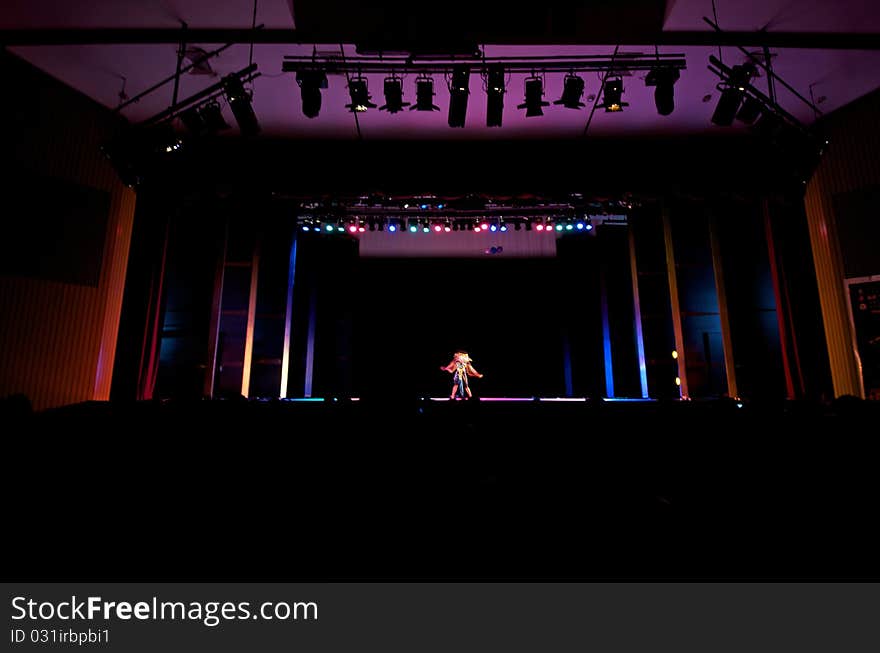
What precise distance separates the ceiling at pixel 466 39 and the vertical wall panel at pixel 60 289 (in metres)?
0.41

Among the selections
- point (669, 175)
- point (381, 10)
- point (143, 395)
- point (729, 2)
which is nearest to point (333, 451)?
point (381, 10)

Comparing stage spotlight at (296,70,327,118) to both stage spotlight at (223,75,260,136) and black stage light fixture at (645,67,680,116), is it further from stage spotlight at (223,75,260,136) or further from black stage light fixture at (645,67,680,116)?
black stage light fixture at (645,67,680,116)

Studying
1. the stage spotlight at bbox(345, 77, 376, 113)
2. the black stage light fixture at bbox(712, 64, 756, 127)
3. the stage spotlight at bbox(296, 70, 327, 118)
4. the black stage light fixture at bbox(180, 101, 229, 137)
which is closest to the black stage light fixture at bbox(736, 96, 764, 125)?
the black stage light fixture at bbox(712, 64, 756, 127)

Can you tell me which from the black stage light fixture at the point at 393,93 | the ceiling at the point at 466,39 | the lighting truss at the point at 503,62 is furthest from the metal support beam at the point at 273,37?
the black stage light fixture at the point at 393,93

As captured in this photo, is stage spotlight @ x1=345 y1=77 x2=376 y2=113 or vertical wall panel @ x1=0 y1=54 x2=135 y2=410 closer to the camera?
stage spotlight @ x1=345 y1=77 x2=376 y2=113

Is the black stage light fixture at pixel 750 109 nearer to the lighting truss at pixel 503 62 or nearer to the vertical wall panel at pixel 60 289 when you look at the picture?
the lighting truss at pixel 503 62

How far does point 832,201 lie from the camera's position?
6402 mm

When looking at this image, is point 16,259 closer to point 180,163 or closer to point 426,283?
point 180,163

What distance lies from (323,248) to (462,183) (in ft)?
13.4

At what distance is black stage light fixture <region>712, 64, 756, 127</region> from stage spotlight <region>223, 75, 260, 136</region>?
5.54 meters

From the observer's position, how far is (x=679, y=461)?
11.4ft

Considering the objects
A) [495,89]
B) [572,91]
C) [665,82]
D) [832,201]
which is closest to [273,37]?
[495,89]

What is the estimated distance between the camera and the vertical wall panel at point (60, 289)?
5.44 m

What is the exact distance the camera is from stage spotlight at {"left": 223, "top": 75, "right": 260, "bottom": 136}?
193 inches
